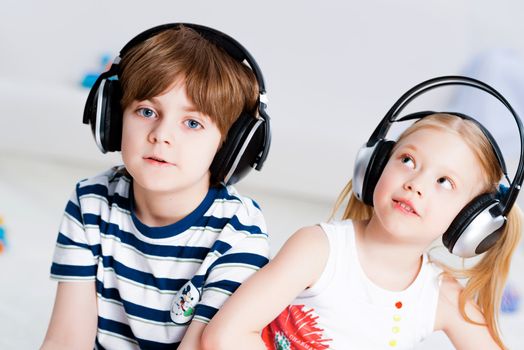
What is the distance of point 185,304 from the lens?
Result: 163cm

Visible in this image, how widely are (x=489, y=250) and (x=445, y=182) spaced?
0.67 feet

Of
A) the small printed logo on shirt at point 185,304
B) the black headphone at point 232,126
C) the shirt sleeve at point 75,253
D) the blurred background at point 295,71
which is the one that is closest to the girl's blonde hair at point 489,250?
the black headphone at point 232,126

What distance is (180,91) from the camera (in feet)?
5.19

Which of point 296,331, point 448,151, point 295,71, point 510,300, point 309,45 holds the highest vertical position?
point 448,151

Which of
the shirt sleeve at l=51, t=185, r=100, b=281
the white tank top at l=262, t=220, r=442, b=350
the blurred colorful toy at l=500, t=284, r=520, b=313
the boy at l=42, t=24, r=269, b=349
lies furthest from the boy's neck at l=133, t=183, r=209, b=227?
the blurred colorful toy at l=500, t=284, r=520, b=313

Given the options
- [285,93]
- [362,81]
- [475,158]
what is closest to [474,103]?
[362,81]

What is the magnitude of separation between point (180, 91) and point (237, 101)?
0.38 ft

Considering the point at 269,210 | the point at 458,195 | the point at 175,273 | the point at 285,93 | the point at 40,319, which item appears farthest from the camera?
the point at 285,93

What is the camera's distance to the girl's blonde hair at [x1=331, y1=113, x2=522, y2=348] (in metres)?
1.57

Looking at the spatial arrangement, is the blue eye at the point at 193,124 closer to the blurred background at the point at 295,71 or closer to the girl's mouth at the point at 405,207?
the girl's mouth at the point at 405,207

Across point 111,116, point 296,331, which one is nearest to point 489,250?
point 296,331

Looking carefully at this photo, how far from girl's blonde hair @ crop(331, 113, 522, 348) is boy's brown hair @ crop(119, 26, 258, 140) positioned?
1.03ft

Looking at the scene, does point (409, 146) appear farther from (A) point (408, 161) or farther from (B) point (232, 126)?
(B) point (232, 126)

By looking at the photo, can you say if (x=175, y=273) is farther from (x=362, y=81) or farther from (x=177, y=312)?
(x=362, y=81)
